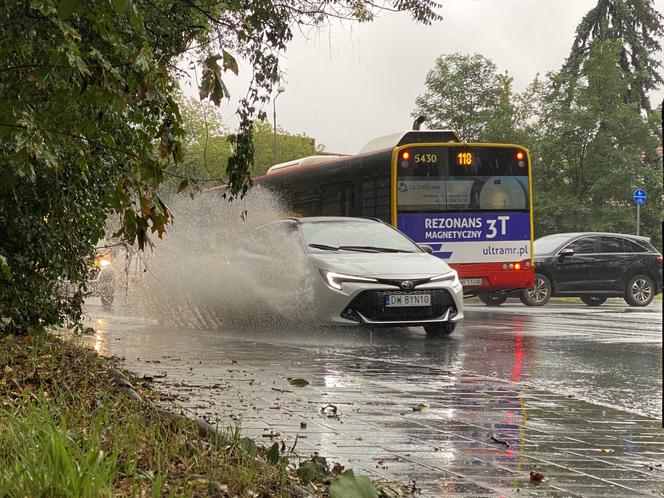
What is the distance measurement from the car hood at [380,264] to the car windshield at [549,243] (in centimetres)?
1107

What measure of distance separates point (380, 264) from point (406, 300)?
2.28 feet

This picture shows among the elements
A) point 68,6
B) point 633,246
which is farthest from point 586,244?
point 68,6

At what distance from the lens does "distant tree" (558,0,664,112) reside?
1533 inches

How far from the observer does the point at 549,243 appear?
2436cm

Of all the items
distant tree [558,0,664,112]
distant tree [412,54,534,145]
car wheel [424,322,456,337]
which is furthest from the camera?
distant tree [412,54,534,145]

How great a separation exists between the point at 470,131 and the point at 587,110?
7614 mm

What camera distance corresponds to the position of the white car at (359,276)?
40.9ft

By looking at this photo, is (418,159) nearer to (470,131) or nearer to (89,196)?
(89,196)

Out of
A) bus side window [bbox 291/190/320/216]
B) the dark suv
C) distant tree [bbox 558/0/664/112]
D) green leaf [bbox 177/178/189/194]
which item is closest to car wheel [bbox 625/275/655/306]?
the dark suv

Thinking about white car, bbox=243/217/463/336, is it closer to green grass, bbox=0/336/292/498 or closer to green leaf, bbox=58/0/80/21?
green grass, bbox=0/336/292/498

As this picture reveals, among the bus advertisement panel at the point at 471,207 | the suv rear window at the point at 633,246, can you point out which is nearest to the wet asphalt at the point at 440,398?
the bus advertisement panel at the point at 471,207

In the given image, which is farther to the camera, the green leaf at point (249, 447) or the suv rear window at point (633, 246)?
the suv rear window at point (633, 246)

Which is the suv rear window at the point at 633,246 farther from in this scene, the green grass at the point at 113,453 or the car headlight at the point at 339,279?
the green grass at the point at 113,453

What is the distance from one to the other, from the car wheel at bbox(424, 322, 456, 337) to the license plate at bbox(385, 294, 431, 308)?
0.82m
